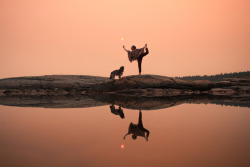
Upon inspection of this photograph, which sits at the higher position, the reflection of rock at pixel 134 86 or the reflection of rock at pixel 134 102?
the reflection of rock at pixel 134 86

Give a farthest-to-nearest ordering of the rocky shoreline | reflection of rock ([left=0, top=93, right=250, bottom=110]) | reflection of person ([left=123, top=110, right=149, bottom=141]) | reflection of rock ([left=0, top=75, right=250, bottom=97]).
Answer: reflection of rock ([left=0, top=75, right=250, bottom=97]) → the rocky shoreline → reflection of rock ([left=0, top=93, right=250, bottom=110]) → reflection of person ([left=123, top=110, right=149, bottom=141])

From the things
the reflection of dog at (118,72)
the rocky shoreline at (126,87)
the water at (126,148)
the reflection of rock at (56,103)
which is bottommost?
the water at (126,148)

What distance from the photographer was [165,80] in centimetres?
1142

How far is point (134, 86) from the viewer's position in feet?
37.6

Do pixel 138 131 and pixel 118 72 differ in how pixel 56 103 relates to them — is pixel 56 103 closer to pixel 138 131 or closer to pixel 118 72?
pixel 138 131

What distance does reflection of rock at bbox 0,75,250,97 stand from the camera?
37.2 ft

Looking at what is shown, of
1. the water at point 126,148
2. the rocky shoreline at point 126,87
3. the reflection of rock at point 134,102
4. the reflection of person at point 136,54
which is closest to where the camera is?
the water at point 126,148

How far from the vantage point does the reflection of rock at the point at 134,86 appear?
11.3 m

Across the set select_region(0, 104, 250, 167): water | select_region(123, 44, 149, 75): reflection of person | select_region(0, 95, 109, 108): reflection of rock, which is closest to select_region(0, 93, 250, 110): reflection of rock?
select_region(0, 95, 109, 108): reflection of rock

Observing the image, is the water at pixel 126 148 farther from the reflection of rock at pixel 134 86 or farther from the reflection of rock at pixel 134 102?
the reflection of rock at pixel 134 86

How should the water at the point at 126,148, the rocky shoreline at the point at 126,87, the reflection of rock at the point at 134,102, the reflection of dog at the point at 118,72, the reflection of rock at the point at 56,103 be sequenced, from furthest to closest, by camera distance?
1. the reflection of dog at the point at 118,72
2. the rocky shoreline at the point at 126,87
3. the reflection of rock at the point at 56,103
4. the reflection of rock at the point at 134,102
5. the water at the point at 126,148

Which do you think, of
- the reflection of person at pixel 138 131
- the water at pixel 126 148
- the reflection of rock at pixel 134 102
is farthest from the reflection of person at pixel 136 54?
the water at pixel 126 148

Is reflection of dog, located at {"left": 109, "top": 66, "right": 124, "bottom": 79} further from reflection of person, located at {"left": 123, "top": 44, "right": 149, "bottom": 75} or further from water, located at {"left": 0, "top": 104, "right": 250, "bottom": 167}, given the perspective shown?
water, located at {"left": 0, "top": 104, "right": 250, "bottom": 167}

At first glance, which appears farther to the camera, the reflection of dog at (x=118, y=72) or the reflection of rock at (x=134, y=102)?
the reflection of dog at (x=118, y=72)
